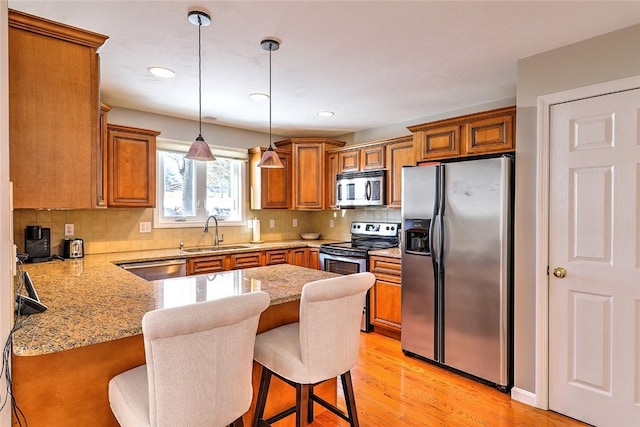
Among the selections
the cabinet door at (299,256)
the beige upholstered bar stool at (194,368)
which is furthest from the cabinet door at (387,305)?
the beige upholstered bar stool at (194,368)

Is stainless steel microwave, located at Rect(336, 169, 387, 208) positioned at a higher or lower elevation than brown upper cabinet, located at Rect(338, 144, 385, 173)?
lower

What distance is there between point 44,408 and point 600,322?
289cm

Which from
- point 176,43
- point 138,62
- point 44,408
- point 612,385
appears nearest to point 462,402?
point 612,385

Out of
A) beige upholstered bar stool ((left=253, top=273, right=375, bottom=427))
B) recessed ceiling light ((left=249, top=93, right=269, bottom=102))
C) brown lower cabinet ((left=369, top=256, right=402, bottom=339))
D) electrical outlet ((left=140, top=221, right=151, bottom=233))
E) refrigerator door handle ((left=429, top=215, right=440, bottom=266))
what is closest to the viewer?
beige upholstered bar stool ((left=253, top=273, right=375, bottom=427))

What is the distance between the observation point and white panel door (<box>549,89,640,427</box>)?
2.08 metres

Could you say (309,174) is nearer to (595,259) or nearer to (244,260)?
(244,260)

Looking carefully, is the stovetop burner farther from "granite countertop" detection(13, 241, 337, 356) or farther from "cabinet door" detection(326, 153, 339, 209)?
"granite countertop" detection(13, 241, 337, 356)

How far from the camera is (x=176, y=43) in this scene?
2.23 meters

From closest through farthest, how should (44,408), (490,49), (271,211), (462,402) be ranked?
1. (44,408)
2. (490,49)
3. (462,402)
4. (271,211)

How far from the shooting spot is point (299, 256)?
173 inches

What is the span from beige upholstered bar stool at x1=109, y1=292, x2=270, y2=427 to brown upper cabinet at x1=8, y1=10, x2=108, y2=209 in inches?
31.9

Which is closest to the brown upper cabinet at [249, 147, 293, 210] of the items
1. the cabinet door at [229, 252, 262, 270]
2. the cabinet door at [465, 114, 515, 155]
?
the cabinet door at [229, 252, 262, 270]

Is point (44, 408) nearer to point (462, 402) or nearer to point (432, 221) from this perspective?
point (462, 402)

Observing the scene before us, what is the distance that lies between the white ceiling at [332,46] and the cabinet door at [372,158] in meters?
0.66
